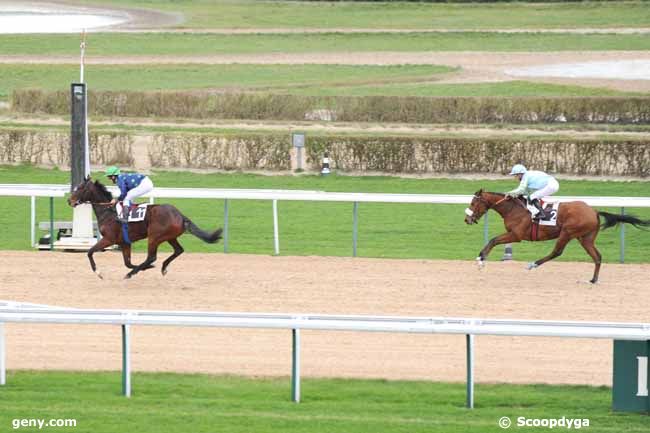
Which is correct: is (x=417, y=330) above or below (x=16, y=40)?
below

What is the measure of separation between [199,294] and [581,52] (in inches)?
911

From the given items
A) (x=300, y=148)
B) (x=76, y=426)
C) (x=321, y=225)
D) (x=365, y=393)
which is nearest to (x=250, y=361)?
(x=365, y=393)

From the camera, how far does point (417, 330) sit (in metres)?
8.16

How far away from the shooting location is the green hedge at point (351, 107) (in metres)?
24.9

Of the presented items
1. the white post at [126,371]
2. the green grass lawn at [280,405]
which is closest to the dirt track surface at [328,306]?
the green grass lawn at [280,405]

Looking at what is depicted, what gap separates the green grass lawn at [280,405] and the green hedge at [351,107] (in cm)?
1667

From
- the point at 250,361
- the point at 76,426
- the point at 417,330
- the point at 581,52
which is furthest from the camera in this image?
the point at 581,52

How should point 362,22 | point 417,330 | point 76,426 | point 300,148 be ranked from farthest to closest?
point 362,22, point 300,148, point 417,330, point 76,426

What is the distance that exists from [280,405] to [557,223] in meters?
5.42

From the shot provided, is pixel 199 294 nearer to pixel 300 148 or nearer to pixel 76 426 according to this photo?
pixel 76 426

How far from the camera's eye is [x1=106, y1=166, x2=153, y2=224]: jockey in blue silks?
12586 mm

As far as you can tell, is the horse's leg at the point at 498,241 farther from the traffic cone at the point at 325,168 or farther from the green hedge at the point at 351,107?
the green hedge at the point at 351,107

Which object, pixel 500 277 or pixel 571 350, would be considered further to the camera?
pixel 500 277

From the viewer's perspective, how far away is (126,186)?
12750mm
